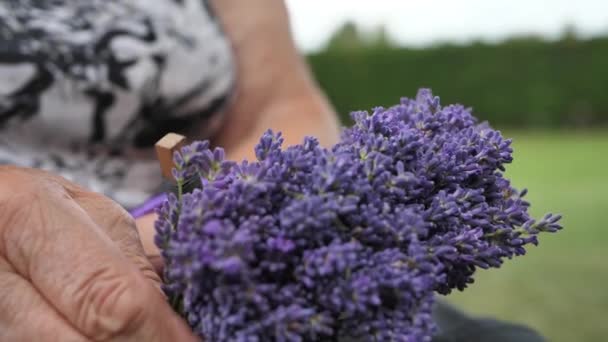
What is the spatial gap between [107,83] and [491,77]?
39.5 ft

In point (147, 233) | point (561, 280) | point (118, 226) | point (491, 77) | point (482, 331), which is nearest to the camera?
point (118, 226)

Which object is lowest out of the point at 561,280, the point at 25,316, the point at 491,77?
the point at 25,316

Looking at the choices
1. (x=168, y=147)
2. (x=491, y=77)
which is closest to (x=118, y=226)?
(x=168, y=147)

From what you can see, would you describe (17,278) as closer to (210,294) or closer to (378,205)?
(210,294)

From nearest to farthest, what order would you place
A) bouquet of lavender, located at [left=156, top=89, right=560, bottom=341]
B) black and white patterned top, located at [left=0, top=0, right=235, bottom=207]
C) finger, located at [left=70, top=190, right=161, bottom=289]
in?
bouquet of lavender, located at [left=156, top=89, right=560, bottom=341]
finger, located at [left=70, top=190, right=161, bottom=289]
black and white patterned top, located at [left=0, top=0, right=235, bottom=207]

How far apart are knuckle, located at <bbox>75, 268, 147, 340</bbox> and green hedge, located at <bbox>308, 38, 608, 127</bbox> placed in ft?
39.3

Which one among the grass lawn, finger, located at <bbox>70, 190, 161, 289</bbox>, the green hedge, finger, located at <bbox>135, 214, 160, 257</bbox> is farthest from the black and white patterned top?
the green hedge

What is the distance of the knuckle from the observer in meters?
0.54

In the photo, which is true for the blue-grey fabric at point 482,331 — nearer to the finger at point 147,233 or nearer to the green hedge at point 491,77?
the finger at point 147,233

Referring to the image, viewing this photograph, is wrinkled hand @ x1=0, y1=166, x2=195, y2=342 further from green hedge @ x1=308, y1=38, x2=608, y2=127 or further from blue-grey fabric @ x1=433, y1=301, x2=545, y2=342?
green hedge @ x1=308, y1=38, x2=608, y2=127

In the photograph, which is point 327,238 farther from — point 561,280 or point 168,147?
point 561,280

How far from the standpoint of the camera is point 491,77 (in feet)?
41.3

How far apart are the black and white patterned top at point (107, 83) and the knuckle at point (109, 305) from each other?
0.69m

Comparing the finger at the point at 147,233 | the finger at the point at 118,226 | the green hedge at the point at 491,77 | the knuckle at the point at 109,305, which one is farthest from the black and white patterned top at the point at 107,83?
the green hedge at the point at 491,77
